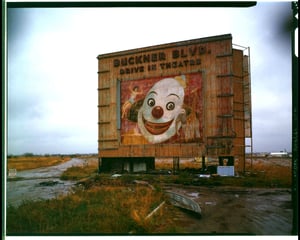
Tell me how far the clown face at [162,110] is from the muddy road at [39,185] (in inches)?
98.9

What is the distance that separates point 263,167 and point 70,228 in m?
5.71

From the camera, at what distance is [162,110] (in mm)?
9508

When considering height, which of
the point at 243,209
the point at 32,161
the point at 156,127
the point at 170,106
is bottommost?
the point at 243,209

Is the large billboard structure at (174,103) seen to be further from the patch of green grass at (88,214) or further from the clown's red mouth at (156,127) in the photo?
the patch of green grass at (88,214)

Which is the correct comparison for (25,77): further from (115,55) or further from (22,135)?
(115,55)

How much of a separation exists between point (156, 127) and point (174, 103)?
0.93 m

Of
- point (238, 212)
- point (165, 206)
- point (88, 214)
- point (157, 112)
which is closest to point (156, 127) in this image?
point (157, 112)

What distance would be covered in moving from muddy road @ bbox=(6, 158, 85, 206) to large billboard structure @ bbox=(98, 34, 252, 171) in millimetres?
1435

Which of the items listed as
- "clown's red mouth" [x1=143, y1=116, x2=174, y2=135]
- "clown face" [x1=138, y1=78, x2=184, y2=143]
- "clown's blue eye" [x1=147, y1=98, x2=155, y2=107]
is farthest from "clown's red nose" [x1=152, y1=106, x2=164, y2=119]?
"clown's red mouth" [x1=143, y1=116, x2=174, y2=135]

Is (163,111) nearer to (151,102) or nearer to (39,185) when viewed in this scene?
(151,102)

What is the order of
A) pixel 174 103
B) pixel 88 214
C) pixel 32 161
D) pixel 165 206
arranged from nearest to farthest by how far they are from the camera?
1. pixel 88 214
2. pixel 165 206
3. pixel 32 161
4. pixel 174 103

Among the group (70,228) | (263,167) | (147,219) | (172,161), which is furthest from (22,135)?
(263,167)

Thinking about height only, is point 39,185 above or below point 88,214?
above

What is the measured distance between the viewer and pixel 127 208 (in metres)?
7.79
